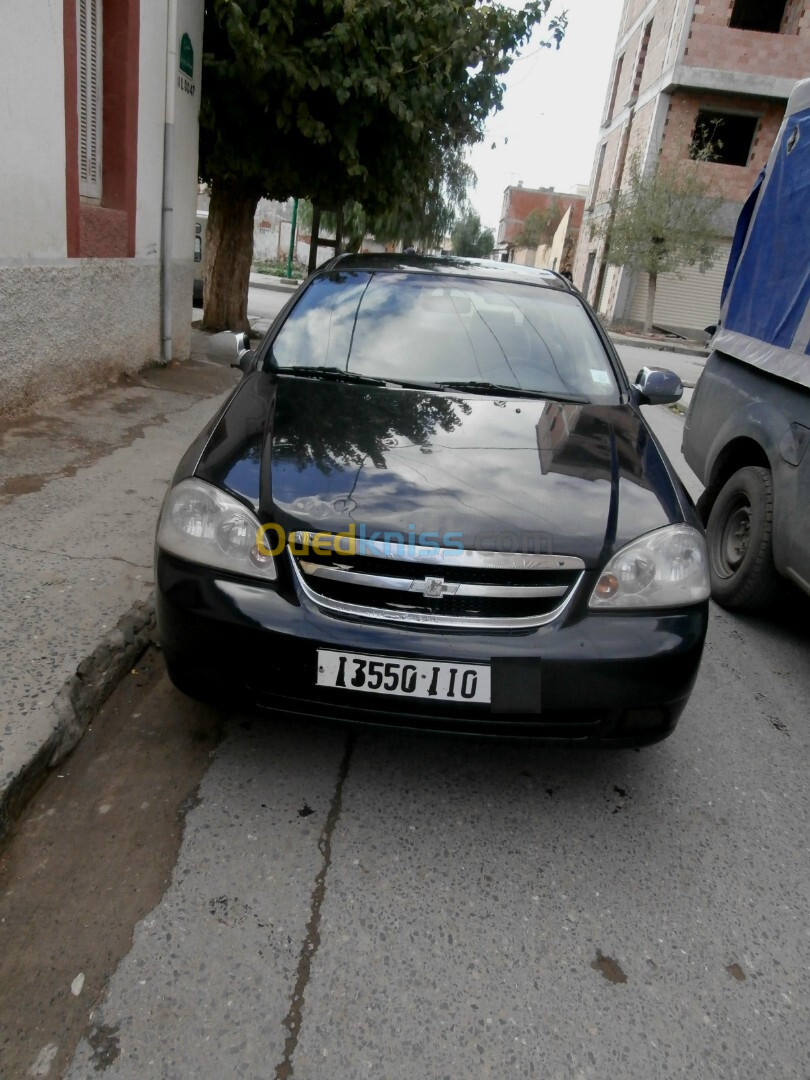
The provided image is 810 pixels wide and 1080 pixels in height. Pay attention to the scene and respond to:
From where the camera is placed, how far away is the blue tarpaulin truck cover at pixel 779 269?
12.4ft

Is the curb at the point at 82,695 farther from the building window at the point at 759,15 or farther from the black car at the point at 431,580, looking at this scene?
the building window at the point at 759,15

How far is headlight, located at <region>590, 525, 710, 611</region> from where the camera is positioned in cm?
221

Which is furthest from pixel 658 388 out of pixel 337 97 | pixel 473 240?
pixel 473 240

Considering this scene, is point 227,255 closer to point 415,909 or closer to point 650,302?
point 415,909

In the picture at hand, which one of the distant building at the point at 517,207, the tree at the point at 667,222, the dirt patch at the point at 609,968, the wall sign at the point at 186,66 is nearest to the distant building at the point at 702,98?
the tree at the point at 667,222

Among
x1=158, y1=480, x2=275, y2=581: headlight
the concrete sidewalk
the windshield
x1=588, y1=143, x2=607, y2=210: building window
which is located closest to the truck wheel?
the windshield

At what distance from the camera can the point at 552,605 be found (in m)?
2.20

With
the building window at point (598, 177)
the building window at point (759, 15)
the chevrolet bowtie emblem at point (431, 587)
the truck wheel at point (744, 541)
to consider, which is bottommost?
the truck wheel at point (744, 541)

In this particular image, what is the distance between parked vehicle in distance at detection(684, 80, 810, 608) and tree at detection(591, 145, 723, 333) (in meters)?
22.5

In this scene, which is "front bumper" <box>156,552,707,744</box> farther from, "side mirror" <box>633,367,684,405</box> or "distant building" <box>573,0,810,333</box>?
"distant building" <box>573,0,810,333</box>

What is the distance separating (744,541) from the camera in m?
4.05

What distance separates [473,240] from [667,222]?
4117 centimetres

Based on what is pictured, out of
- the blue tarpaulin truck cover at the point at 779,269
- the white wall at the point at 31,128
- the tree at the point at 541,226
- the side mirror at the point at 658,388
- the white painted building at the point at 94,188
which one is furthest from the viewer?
the tree at the point at 541,226

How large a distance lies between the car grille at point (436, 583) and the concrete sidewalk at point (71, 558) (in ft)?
3.18
